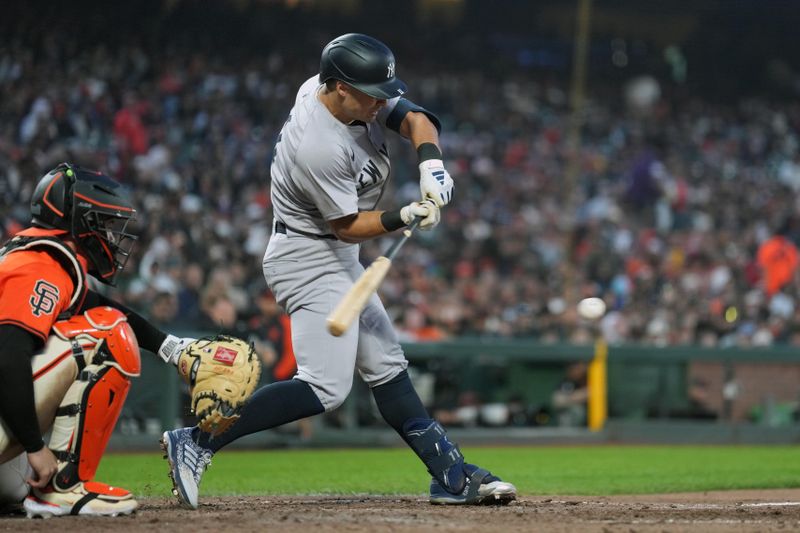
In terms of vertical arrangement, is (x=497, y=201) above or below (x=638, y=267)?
above

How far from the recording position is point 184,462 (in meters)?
4.05

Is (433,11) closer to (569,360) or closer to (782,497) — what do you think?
(569,360)

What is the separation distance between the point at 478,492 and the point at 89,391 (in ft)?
5.00

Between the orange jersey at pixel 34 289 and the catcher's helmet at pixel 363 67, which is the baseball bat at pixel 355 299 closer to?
the catcher's helmet at pixel 363 67

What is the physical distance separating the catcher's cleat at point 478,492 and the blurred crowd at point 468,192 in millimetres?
5166

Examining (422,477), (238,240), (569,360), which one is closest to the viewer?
(422,477)

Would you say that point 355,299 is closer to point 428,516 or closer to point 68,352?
point 428,516

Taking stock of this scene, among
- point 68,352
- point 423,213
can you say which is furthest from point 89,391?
point 423,213

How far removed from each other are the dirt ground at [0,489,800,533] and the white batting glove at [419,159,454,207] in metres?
1.15

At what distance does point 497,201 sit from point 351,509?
1168cm

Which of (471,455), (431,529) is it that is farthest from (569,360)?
(431,529)

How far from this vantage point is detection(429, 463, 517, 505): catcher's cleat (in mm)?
4293

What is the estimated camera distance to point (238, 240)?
11.9 metres

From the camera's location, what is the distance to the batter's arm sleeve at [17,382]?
3461 mm
